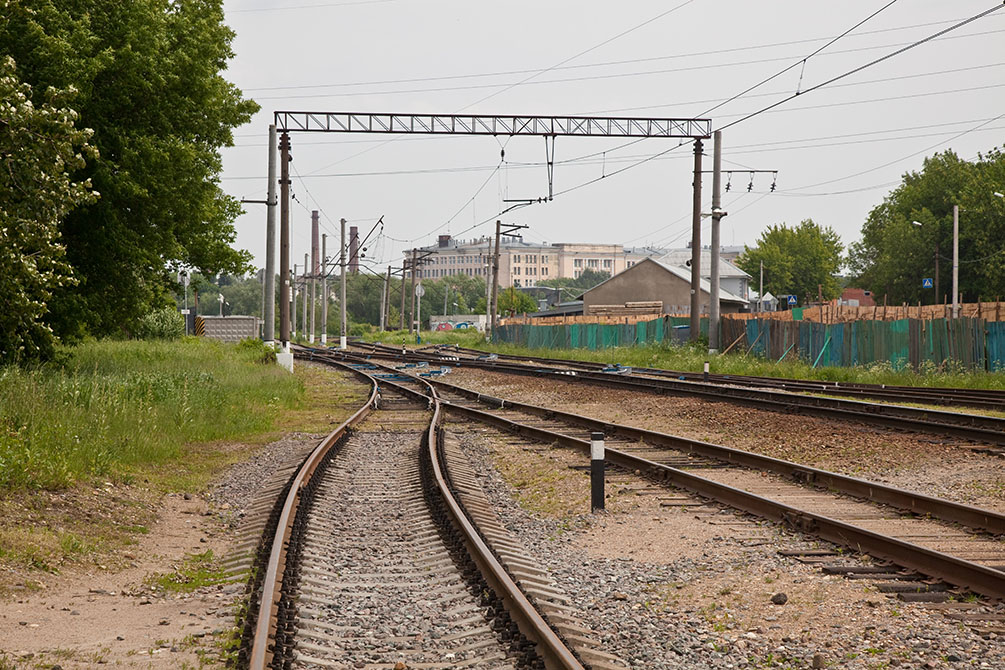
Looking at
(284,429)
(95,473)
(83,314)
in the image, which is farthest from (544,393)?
(95,473)

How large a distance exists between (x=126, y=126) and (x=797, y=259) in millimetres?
119352

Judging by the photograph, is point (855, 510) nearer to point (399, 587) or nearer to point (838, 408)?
point (399, 587)

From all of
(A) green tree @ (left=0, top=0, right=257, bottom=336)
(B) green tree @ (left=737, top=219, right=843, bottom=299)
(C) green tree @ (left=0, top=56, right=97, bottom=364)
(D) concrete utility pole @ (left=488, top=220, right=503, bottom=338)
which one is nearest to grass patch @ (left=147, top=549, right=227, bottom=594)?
(C) green tree @ (left=0, top=56, right=97, bottom=364)

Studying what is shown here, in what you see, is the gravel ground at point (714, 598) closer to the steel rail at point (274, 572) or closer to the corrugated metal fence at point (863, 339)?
the steel rail at point (274, 572)

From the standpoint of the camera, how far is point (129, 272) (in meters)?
21.9

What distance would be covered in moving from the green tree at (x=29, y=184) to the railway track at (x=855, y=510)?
324 inches

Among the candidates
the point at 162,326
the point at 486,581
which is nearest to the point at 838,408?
the point at 486,581

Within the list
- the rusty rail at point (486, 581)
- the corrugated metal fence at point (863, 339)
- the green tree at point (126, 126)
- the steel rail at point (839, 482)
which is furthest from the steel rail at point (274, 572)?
the corrugated metal fence at point (863, 339)

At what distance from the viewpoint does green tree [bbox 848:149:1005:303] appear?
2867 inches

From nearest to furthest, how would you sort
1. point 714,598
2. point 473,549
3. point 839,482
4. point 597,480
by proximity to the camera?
point 714,598 → point 473,549 → point 597,480 → point 839,482

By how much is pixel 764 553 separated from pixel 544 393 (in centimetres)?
2138

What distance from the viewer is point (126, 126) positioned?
21.2 m

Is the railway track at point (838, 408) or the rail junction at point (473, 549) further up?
the railway track at point (838, 408)

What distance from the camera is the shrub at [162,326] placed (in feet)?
152
